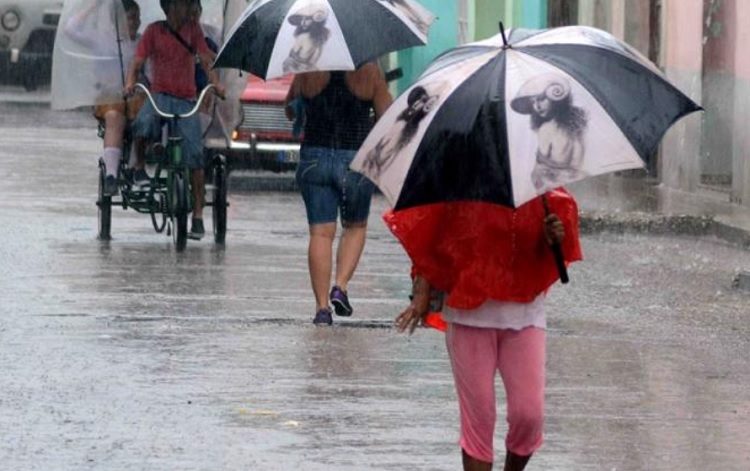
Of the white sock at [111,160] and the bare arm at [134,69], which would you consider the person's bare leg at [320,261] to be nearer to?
the bare arm at [134,69]

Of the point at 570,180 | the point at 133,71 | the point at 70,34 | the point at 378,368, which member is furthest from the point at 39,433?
the point at 70,34

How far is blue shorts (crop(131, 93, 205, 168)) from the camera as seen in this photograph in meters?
17.3

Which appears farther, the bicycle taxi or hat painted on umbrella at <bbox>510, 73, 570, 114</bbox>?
the bicycle taxi

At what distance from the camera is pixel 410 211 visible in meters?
7.36

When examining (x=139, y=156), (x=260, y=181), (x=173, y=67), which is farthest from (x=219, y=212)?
(x=260, y=181)

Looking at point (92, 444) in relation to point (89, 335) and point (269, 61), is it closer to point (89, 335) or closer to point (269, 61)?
point (89, 335)

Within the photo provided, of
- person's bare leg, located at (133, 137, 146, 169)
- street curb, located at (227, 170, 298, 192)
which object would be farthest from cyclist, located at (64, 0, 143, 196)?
street curb, located at (227, 170, 298, 192)

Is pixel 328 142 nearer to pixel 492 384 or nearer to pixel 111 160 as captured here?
pixel 111 160

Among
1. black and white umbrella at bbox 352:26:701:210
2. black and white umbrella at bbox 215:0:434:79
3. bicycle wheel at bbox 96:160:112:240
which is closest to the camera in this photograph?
black and white umbrella at bbox 352:26:701:210

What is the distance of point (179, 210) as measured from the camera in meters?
16.9

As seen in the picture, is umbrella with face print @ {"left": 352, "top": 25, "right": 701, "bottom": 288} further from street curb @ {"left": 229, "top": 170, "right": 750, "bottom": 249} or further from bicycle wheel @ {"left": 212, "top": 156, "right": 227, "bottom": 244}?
street curb @ {"left": 229, "top": 170, "right": 750, "bottom": 249}

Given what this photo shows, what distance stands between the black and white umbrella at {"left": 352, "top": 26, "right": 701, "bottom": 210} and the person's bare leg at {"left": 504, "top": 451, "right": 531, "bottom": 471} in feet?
2.92

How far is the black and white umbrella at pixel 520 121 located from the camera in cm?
710

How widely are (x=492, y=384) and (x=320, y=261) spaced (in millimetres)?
5479
